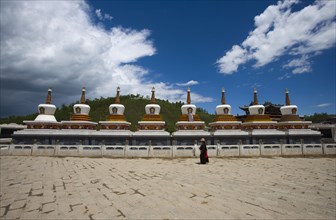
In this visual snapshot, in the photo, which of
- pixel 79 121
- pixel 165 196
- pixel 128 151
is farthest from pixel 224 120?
pixel 165 196

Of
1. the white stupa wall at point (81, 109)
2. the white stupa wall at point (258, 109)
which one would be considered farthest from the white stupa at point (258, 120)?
the white stupa wall at point (81, 109)

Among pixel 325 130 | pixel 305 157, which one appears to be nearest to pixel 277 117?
pixel 325 130

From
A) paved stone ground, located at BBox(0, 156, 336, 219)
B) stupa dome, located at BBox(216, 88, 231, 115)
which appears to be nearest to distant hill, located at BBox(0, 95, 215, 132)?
stupa dome, located at BBox(216, 88, 231, 115)

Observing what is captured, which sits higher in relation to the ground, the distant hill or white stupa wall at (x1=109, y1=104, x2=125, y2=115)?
the distant hill

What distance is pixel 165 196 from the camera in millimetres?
8133

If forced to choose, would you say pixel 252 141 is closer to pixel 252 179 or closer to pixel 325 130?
pixel 252 179

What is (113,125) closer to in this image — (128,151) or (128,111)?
(128,151)

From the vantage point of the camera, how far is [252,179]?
11.4 metres

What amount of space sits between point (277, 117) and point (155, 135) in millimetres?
23929

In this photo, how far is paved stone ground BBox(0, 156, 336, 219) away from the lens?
21.5ft

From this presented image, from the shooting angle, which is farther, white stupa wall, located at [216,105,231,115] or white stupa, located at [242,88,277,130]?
white stupa wall, located at [216,105,231,115]

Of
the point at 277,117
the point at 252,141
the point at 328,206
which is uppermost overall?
the point at 277,117

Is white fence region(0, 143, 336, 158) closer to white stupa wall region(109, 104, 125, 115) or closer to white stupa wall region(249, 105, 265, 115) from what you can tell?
white stupa wall region(109, 104, 125, 115)

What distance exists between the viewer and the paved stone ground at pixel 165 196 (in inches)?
258
